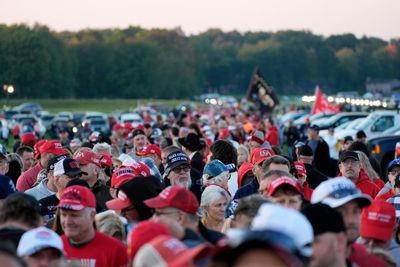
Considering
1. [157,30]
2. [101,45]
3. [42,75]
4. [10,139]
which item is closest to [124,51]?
[101,45]

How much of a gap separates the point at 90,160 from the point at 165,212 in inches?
222

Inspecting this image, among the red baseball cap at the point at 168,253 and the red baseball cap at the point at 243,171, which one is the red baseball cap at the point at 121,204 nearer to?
the red baseball cap at the point at 168,253

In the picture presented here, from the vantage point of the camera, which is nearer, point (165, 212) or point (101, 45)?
point (165, 212)

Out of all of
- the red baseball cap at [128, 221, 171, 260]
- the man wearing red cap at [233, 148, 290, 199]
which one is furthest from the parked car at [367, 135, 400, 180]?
the red baseball cap at [128, 221, 171, 260]

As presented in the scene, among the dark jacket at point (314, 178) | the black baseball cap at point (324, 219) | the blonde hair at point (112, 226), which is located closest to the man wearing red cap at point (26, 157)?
the dark jacket at point (314, 178)

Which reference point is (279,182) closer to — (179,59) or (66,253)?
(66,253)

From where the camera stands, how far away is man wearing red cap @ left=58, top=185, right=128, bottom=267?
8250 millimetres

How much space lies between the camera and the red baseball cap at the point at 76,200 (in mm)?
8492

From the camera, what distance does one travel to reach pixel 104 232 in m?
8.91

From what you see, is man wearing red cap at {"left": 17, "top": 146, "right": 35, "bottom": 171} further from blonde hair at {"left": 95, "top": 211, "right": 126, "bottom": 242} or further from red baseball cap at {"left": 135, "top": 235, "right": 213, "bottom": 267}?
red baseball cap at {"left": 135, "top": 235, "right": 213, "bottom": 267}

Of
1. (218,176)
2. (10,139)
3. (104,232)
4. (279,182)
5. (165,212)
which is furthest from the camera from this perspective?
(10,139)

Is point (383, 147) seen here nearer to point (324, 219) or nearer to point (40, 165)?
point (40, 165)

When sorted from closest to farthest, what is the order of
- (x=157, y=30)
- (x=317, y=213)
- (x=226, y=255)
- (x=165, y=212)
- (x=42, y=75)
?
(x=226, y=255)
(x=317, y=213)
(x=165, y=212)
(x=42, y=75)
(x=157, y=30)

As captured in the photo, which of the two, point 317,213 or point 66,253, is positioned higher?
point 317,213
